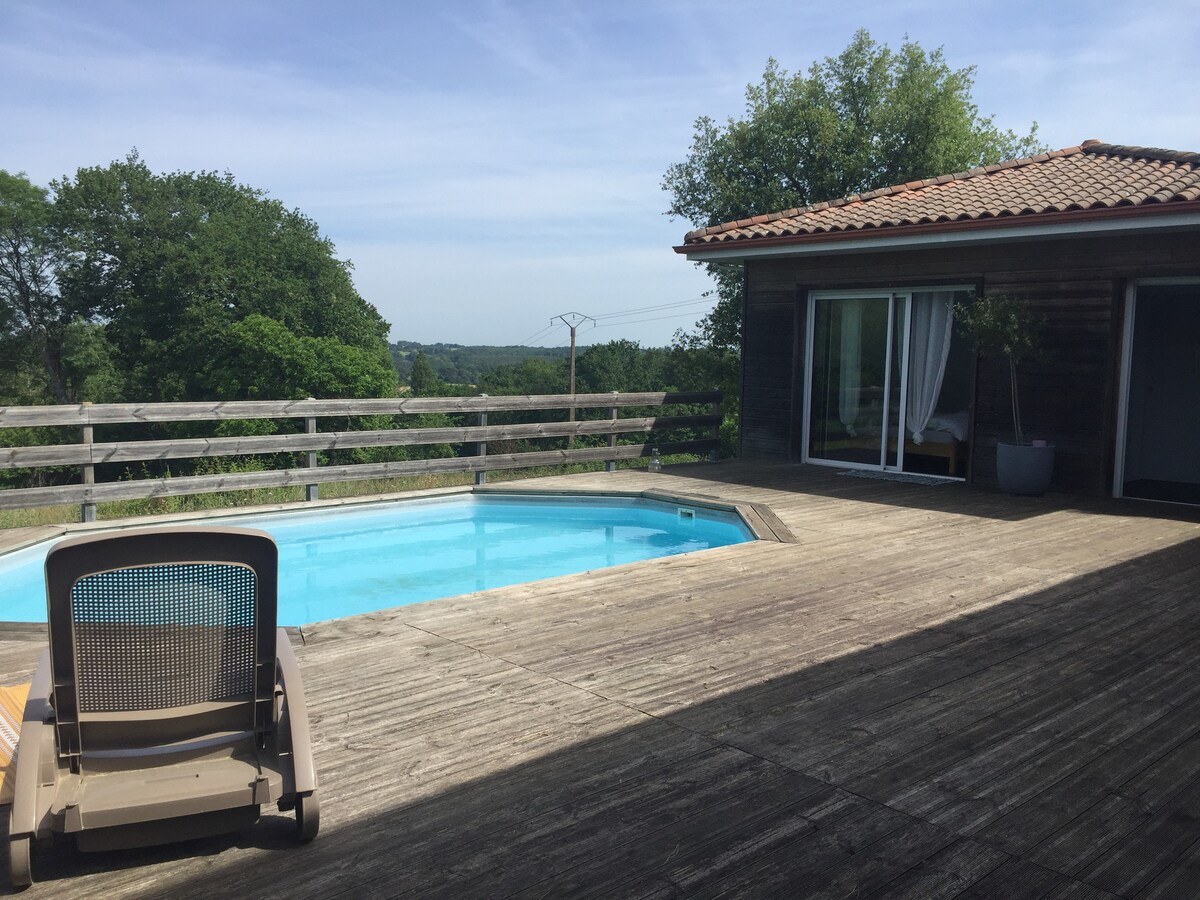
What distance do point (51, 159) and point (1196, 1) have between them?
30729mm

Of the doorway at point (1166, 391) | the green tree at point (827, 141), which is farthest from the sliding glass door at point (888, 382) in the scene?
the green tree at point (827, 141)

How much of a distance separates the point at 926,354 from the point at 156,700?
862cm

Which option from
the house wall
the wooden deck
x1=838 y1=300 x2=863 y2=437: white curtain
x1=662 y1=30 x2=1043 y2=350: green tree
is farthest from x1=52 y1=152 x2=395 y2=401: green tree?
the wooden deck

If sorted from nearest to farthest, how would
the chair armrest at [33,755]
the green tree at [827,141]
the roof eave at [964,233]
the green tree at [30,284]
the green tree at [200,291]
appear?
the chair armrest at [33,755] → the roof eave at [964,233] → the green tree at [827,141] → the green tree at [200,291] → the green tree at [30,284]

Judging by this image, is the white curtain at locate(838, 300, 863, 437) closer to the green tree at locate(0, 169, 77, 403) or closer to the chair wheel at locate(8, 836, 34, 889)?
the chair wheel at locate(8, 836, 34, 889)

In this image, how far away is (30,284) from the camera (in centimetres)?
2841

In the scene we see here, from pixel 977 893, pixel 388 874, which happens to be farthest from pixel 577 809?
pixel 977 893

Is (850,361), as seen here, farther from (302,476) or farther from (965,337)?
(302,476)

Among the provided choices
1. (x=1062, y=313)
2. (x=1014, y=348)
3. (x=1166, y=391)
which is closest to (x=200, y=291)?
(x=1014, y=348)

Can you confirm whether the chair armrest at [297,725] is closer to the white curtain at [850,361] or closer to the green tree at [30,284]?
the white curtain at [850,361]

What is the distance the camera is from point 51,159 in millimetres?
29734

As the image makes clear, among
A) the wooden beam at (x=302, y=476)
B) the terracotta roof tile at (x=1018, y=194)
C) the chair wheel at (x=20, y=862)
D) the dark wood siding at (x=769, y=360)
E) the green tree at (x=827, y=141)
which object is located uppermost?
the green tree at (x=827, y=141)

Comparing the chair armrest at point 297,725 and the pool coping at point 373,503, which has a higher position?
the chair armrest at point 297,725

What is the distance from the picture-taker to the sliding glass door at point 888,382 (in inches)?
374
